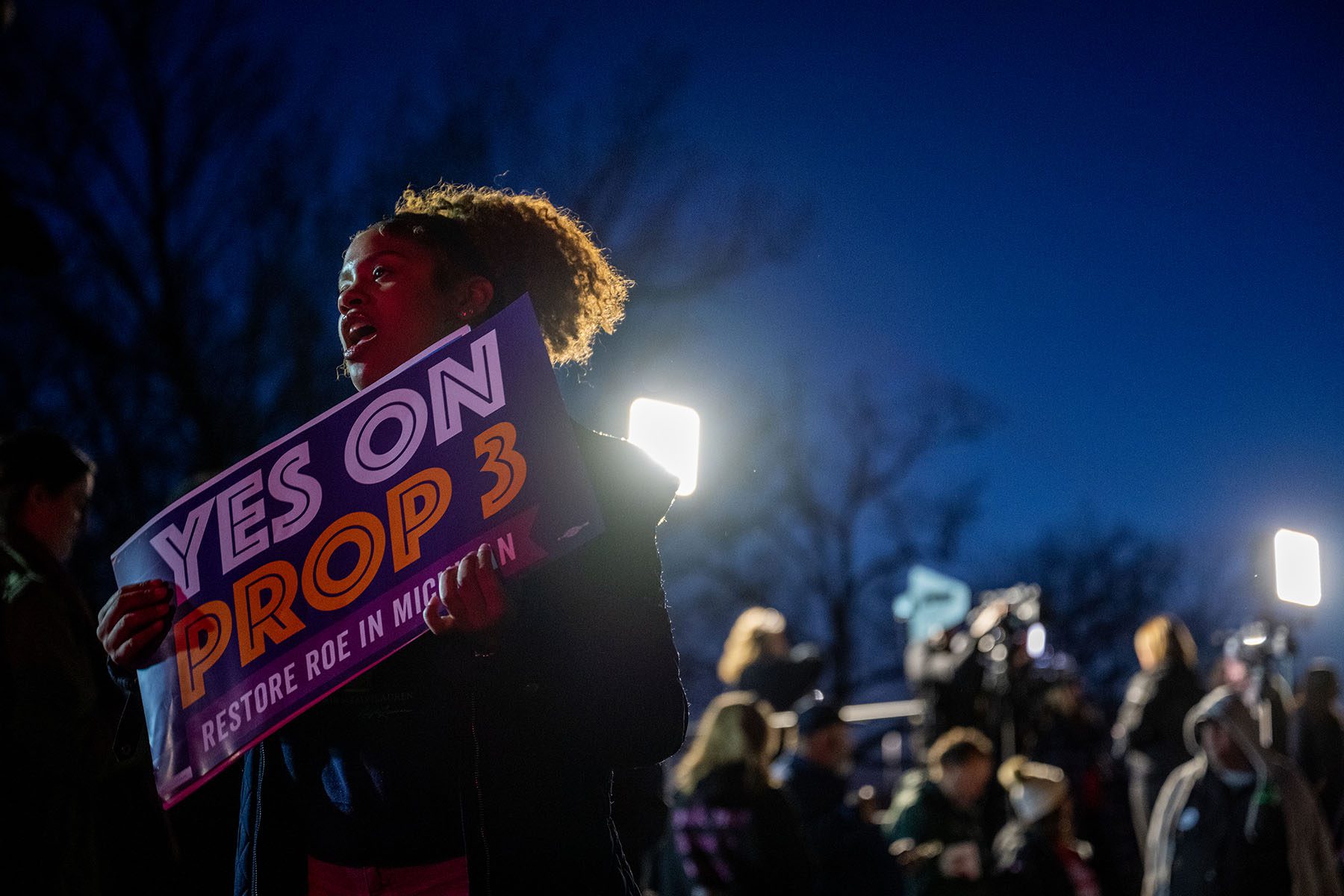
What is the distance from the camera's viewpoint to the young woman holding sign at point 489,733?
1436 millimetres

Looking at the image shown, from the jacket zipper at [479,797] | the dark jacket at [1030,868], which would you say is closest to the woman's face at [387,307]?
the jacket zipper at [479,797]

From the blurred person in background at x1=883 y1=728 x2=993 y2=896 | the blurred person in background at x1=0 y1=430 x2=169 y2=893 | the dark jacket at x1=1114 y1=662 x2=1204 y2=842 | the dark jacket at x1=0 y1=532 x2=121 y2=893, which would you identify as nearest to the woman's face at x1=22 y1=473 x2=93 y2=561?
the blurred person in background at x1=0 y1=430 x2=169 y2=893

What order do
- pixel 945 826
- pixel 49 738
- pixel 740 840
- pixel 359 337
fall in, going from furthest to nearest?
pixel 945 826, pixel 740 840, pixel 49 738, pixel 359 337

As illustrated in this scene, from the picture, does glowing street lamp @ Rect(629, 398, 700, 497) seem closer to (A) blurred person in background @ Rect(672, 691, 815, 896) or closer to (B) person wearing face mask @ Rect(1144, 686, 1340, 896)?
(A) blurred person in background @ Rect(672, 691, 815, 896)

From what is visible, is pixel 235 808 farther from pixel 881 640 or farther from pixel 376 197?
pixel 881 640

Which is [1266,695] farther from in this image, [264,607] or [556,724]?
[264,607]

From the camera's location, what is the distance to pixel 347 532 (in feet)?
4.83

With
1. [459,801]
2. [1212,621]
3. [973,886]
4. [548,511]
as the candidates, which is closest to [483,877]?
[459,801]

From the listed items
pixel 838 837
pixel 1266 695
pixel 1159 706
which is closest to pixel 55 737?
pixel 838 837

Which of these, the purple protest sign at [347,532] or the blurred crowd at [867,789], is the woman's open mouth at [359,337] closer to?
the purple protest sign at [347,532]

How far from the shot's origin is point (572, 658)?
1482mm

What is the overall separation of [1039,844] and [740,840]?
172 cm

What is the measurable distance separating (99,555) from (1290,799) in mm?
12377

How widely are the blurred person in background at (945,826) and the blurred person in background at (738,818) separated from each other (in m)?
0.84
